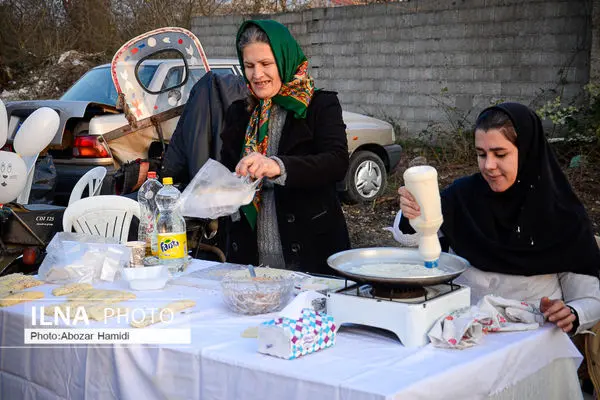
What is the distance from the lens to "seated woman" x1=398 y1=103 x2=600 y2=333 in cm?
269

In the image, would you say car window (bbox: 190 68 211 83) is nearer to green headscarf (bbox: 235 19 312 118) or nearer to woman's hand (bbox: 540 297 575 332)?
green headscarf (bbox: 235 19 312 118)

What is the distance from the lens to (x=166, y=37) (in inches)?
250

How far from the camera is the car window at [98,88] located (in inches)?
288

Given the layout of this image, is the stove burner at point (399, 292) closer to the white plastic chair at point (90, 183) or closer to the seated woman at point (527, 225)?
the seated woman at point (527, 225)

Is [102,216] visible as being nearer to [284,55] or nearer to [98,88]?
[284,55]

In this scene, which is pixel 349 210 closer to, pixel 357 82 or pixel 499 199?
pixel 357 82

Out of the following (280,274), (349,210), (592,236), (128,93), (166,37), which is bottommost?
(349,210)

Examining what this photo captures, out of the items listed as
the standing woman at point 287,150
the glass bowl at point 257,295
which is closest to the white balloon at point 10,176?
the standing woman at point 287,150

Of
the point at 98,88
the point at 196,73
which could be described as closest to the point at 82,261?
the point at 196,73

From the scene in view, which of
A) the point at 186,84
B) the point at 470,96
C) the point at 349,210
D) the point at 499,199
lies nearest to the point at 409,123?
the point at 470,96

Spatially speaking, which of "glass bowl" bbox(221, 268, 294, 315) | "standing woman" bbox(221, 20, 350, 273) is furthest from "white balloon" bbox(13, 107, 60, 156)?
"glass bowl" bbox(221, 268, 294, 315)

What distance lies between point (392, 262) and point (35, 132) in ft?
8.86

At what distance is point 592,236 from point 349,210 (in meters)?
5.63

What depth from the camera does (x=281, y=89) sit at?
128 inches
